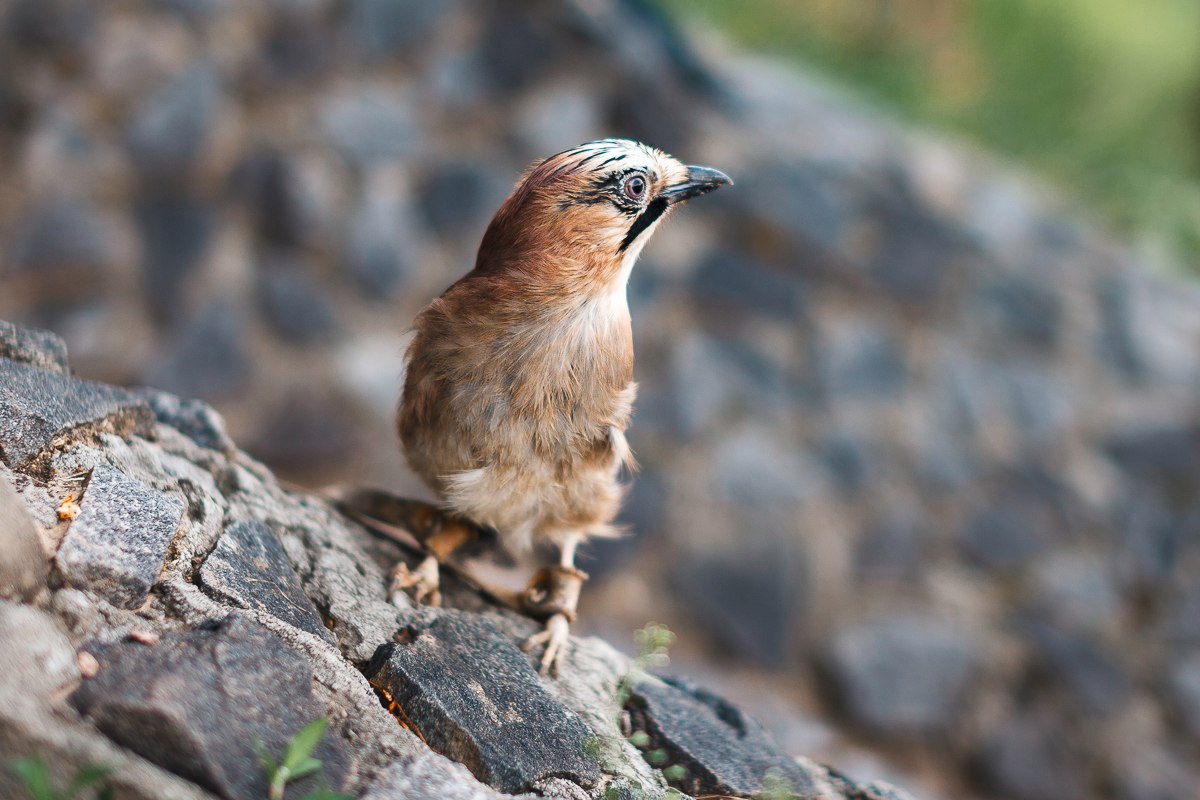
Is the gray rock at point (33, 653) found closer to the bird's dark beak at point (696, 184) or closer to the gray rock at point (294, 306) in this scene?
the bird's dark beak at point (696, 184)

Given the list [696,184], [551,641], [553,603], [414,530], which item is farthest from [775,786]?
[696,184]

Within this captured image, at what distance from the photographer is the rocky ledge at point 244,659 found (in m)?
1.38

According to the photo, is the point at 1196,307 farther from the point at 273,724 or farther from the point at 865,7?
the point at 273,724

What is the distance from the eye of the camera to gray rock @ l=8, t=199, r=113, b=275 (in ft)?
14.3

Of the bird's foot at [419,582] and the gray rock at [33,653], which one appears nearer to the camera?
the gray rock at [33,653]

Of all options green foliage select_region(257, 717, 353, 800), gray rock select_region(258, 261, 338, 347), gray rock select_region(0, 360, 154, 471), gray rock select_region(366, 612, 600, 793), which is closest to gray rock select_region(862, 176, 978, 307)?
gray rock select_region(258, 261, 338, 347)

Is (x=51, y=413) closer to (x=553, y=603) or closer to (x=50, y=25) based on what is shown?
(x=553, y=603)

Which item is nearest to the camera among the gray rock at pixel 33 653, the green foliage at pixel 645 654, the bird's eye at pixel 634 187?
the gray rock at pixel 33 653

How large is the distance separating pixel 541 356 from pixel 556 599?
23.4 inches

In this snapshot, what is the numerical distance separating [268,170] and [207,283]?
0.57 m

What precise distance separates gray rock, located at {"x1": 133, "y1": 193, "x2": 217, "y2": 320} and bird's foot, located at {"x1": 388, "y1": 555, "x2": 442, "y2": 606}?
2.77 meters

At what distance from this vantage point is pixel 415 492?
4391 mm

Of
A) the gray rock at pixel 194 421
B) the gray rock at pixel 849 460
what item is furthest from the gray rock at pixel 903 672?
the gray rock at pixel 194 421

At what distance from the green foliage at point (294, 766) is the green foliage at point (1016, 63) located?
555 cm
